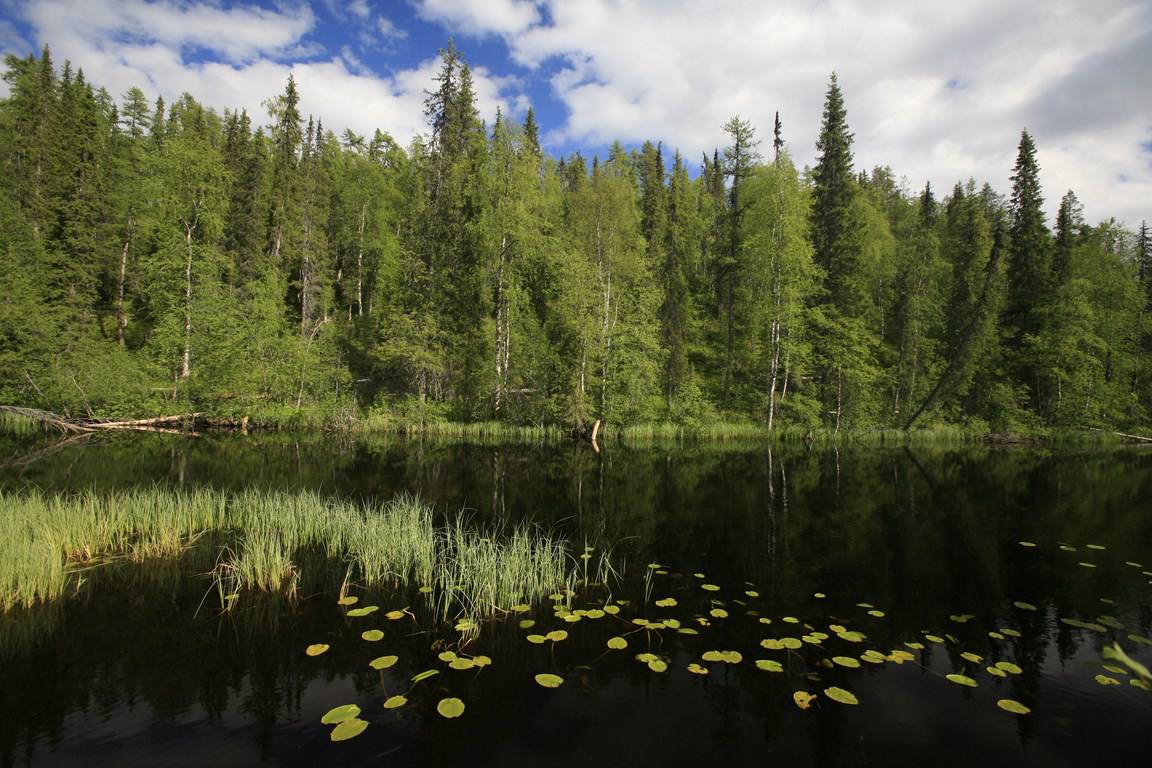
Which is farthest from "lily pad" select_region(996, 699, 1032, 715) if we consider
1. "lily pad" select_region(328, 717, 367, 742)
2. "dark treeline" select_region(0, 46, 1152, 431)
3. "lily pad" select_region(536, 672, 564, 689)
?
"dark treeline" select_region(0, 46, 1152, 431)

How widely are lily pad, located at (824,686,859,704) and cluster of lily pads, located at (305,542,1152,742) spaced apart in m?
0.01

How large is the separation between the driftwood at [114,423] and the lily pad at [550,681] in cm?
2695

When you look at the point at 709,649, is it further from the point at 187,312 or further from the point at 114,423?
the point at 187,312

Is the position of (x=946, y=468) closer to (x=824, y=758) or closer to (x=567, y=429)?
(x=567, y=429)

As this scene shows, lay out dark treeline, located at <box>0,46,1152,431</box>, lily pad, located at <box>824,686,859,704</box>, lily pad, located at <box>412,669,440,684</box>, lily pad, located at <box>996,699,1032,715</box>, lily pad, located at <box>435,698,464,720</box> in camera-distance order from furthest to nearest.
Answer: dark treeline, located at <box>0,46,1152,431</box> < lily pad, located at <box>412,669,440,684</box> < lily pad, located at <box>996,699,1032,715</box> < lily pad, located at <box>824,686,859,704</box> < lily pad, located at <box>435,698,464,720</box>

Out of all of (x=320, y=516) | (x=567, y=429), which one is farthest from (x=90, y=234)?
(x=320, y=516)

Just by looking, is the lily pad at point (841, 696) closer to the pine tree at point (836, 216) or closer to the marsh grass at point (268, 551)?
the marsh grass at point (268, 551)

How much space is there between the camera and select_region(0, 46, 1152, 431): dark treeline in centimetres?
3081

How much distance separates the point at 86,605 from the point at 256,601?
2.12 metres

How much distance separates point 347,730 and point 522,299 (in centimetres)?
3128

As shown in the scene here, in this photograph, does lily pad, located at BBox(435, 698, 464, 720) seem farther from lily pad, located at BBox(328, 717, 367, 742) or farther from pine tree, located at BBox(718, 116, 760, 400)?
pine tree, located at BBox(718, 116, 760, 400)

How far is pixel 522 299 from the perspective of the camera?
34688 millimetres

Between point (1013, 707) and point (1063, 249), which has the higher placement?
point (1063, 249)

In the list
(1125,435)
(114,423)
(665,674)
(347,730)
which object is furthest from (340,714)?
(1125,435)
